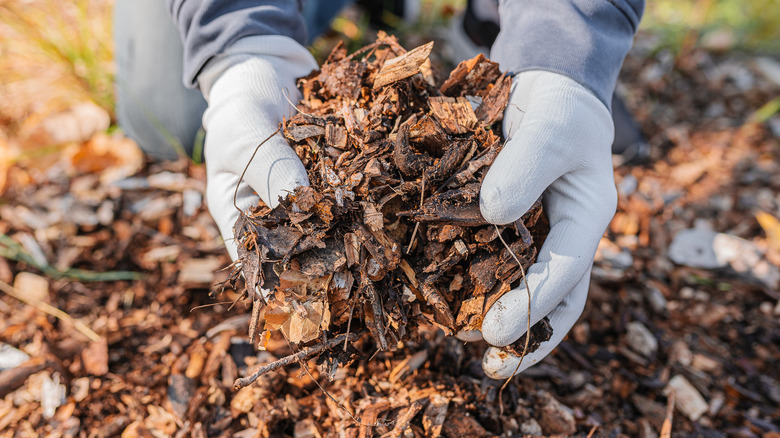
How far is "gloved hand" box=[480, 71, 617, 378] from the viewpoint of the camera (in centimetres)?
152

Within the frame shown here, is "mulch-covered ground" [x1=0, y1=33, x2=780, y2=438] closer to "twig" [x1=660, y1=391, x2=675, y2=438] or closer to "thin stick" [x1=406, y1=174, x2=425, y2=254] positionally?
"twig" [x1=660, y1=391, x2=675, y2=438]

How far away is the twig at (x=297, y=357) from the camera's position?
4.68ft

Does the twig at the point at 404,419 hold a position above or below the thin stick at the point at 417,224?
below

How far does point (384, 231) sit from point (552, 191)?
2.50ft

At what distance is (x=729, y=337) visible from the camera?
2312 millimetres

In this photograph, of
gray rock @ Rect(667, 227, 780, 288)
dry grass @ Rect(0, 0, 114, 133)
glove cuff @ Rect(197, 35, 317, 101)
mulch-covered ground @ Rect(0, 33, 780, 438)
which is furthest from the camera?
dry grass @ Rect(0, 0, 114, 133)

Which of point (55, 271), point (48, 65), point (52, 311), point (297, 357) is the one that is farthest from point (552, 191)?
point (48, 65)

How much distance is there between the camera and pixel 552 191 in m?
1.80

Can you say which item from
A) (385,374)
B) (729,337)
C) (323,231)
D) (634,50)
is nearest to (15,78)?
(323,231)

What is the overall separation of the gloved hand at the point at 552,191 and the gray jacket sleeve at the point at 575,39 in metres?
0.07

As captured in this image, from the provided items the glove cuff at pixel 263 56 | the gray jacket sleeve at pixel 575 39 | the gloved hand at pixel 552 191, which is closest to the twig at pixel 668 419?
the gloved hand at pixel 552 191

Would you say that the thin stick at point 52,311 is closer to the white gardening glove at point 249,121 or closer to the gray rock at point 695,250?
the white gardening glove at point 249,121

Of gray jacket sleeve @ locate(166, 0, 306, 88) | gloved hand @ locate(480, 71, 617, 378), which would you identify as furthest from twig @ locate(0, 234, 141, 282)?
gloved hand @ locate(480, 71, 617, 378)

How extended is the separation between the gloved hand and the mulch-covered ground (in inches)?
13.9
